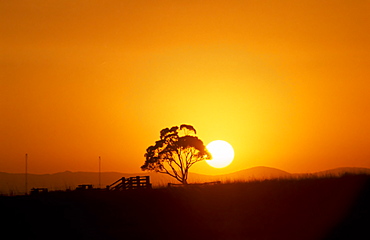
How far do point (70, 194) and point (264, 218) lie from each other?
52.4 ft

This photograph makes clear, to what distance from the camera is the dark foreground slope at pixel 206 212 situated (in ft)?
146

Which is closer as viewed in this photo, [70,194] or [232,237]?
[232,237]

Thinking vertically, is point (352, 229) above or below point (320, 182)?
below

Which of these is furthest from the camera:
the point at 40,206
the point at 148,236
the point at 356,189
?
the point at 356,189

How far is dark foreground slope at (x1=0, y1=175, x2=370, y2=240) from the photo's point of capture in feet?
146

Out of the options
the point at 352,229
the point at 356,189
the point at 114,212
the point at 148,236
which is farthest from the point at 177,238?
the point at 356,189

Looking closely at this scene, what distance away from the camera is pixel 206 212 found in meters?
49.7

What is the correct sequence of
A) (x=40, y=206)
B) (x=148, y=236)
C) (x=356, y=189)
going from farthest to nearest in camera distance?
(x=356, y=189), (x=40, y=206), (x=148, y=236)

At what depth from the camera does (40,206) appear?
47.2m

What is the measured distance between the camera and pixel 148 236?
44.0 m

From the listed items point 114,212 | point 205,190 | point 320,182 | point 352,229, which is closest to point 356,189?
point 320,182

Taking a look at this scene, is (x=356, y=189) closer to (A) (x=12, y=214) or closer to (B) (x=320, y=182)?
(B) (x=320, y=182)

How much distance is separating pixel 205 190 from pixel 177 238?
10.3 m

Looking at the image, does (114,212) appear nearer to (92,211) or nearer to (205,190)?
(92,211)
